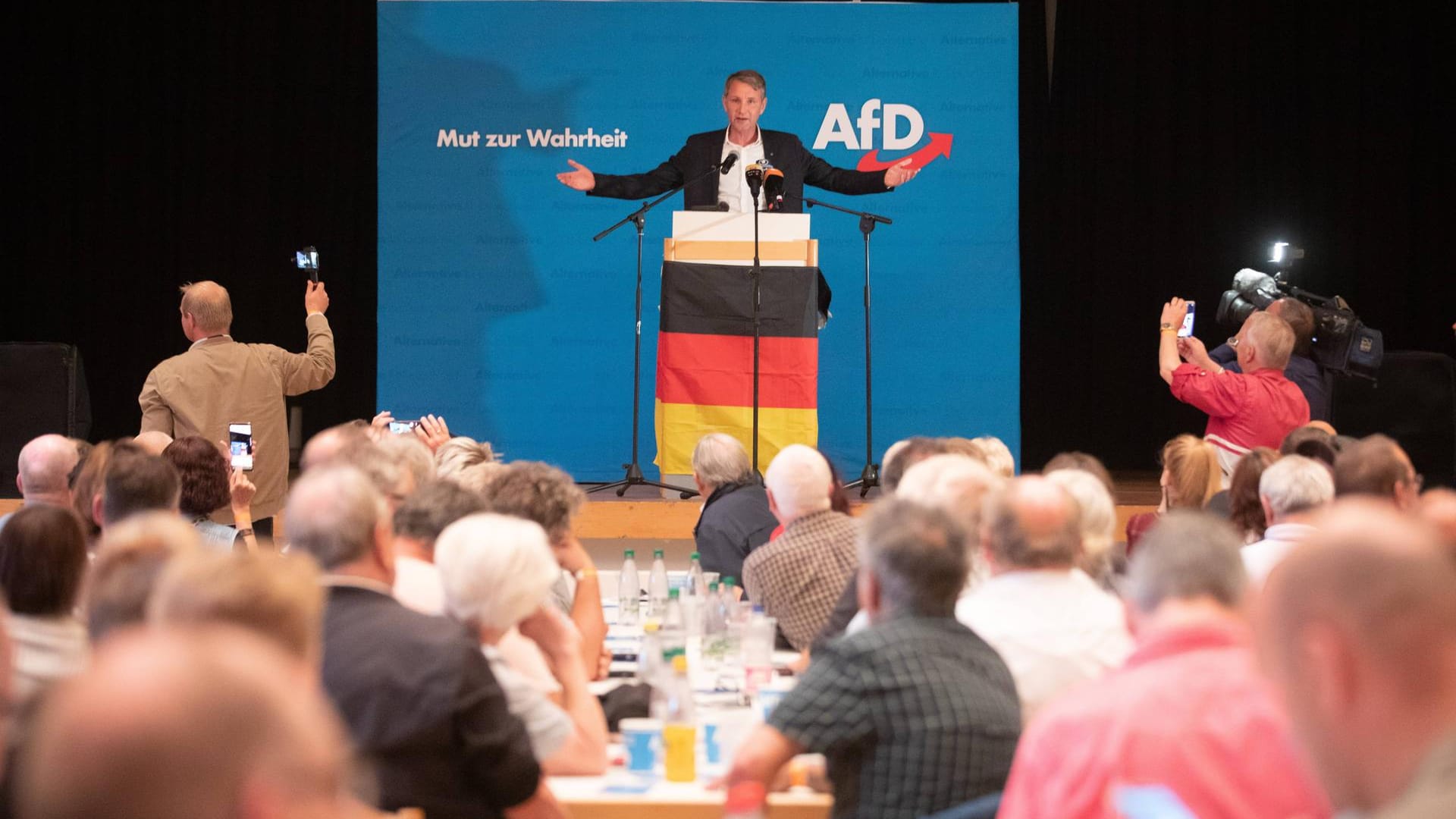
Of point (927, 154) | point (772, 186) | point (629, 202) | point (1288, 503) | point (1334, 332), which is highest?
point (927, 154)

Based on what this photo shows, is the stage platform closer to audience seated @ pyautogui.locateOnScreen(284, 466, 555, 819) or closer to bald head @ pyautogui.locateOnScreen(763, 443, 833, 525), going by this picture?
bald head @ pyautogui.locateOnScreen(763, 443, 833, 525)

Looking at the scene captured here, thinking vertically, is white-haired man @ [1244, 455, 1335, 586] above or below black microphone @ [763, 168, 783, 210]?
below

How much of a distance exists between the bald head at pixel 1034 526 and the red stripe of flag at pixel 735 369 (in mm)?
4465

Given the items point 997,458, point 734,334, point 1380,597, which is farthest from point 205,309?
point 1380,597

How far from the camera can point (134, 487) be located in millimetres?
3480

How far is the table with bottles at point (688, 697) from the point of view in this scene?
99.4 inches

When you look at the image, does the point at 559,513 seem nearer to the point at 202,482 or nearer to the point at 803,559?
the point at 803,559

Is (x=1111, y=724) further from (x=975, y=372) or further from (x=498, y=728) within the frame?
(x=975, y=372)

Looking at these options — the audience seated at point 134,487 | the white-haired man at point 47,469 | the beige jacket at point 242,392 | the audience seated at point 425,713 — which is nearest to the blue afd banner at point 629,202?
the beige jacket at point 242,392

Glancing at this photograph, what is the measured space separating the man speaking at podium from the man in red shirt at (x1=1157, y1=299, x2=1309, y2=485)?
2411mm

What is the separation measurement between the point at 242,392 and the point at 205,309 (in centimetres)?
37

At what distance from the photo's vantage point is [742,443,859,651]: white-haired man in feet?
12.7

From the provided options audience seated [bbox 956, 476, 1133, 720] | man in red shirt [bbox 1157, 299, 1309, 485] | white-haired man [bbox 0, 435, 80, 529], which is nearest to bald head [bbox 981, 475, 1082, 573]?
audience seated [bbox 956, 476, 1133, 720]

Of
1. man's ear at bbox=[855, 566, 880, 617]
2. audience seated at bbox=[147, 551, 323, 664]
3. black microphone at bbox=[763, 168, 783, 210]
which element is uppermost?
black microphone at bbox=[763, 168, 783, 210]
